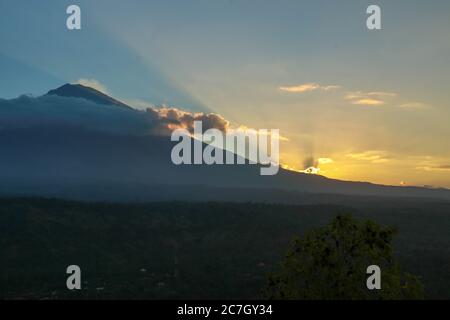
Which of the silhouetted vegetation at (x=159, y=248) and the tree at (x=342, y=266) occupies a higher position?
the tree at (x=342, y=266)

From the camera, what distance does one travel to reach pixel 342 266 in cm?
1159

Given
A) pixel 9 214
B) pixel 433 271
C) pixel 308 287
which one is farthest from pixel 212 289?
pixel 9 214

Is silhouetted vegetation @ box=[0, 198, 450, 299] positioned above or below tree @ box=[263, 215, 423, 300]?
below

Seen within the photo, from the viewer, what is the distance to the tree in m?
11.2

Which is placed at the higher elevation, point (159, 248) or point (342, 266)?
point (342, 266)

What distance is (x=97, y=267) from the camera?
135ft

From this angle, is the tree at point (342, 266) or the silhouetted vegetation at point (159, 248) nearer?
the tree at point (342, 266)

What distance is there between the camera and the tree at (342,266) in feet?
36.9

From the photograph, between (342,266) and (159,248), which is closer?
(342,266)

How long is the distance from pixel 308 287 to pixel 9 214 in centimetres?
5426
